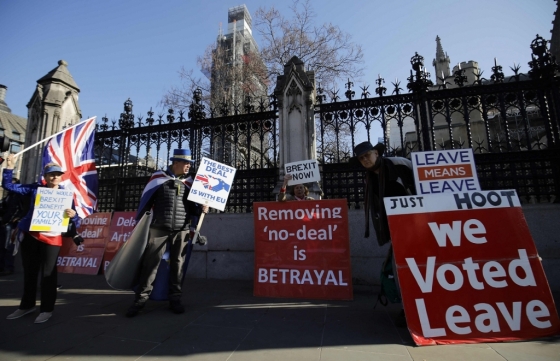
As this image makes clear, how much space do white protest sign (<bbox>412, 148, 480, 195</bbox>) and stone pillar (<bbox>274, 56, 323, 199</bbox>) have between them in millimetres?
2616

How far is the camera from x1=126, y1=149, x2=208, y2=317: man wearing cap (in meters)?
3.74

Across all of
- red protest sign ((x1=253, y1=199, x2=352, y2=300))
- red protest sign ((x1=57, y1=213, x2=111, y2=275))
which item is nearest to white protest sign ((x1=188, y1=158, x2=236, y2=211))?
red protest sign ((x1=253, y1=199, x2=352, y2=300))

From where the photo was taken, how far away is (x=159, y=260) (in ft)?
12.6

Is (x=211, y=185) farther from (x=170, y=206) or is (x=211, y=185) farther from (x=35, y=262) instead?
(x=35, y=262)

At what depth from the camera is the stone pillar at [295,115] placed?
6.31 m

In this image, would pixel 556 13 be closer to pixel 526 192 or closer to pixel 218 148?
pixel 526 192

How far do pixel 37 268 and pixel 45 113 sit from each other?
275 inches

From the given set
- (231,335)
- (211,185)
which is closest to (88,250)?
(211,185)

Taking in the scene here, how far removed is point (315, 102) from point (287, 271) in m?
4.00

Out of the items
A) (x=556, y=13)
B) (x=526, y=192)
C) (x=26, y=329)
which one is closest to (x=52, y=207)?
(x=26, y=329)

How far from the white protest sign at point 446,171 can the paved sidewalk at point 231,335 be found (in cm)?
184

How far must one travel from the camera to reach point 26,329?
3102mm

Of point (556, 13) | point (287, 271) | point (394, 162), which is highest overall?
point (556, 13)

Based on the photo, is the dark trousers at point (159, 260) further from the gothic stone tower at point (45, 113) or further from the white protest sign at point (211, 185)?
the gothic stone tower at point (45, 113)
